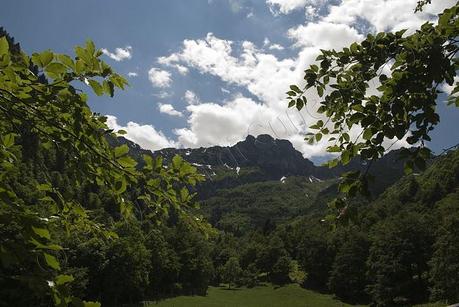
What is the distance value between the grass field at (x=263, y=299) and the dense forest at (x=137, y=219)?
515cm

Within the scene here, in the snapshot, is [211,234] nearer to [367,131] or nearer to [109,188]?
[109,188]

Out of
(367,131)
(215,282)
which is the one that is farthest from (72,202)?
(215,282)

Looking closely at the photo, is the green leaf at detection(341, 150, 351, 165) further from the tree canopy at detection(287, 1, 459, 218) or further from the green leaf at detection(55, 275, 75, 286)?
the green leaf at detection(55, 275, 75, 286)

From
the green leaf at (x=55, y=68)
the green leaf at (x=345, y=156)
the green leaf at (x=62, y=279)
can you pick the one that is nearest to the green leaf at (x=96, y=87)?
the green leaf at (x=55, y=68)

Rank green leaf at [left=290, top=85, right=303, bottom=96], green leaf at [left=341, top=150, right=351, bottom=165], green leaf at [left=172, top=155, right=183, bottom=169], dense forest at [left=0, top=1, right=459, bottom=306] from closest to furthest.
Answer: dense forest at [left=0, top=1, right=459, bottom=306] < green leaf at [left=172, top=155, right=183, bottom=169] < green leaf at [left=341, top=150, right=351, bottom=165] < green leaf at [left=290, top=85, right=303, bottom=96]

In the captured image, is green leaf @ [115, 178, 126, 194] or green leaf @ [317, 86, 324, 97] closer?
green leaf @ [115, 178, 126, 194]

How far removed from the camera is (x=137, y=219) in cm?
623

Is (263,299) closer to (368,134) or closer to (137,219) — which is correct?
(137,219)

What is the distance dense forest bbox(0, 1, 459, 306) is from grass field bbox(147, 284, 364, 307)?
16.9ft

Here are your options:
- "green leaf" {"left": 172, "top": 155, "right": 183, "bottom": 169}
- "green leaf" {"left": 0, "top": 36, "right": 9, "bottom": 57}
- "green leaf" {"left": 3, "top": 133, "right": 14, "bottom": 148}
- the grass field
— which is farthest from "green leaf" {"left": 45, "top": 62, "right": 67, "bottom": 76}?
the grass field

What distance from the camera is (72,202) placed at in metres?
4.93

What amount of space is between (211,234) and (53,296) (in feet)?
6.12

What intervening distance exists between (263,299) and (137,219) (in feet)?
308

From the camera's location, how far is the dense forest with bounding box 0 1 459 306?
3215mm
